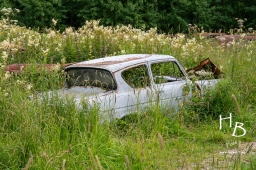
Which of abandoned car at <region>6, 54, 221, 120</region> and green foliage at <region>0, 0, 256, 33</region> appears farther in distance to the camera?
green foliage at <region>0, 0, 256, 33</region>

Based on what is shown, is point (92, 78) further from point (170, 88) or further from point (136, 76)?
point (170, 88)

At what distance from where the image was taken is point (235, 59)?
970 cm

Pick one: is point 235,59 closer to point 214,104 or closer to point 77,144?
point 214,104

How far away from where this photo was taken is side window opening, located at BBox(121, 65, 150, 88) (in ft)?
23.2

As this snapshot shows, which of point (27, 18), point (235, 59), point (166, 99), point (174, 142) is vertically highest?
point (27, 18)

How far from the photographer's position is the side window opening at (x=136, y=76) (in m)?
7.08

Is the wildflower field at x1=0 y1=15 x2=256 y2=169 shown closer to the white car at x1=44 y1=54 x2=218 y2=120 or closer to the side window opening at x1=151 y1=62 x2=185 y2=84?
the white car at x1=44 y1=54 x2=218 y2=120

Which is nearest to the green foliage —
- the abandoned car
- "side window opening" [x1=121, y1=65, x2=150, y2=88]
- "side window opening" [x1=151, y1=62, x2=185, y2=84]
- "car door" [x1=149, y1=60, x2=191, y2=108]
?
"side window opening" [x1=151, y1=62, x2=185, y2=84]

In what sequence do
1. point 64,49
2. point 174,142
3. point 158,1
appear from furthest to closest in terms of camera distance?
point 158,1
point 64,49
point 174,142

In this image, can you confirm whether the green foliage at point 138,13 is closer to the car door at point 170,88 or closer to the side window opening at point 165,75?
the side window opening at point 165,75

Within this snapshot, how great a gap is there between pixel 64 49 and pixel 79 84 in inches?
139

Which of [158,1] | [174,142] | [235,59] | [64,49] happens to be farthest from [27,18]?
[174,142]

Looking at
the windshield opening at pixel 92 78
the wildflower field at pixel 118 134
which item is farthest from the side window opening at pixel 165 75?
the windshield opening at pixel 92 78

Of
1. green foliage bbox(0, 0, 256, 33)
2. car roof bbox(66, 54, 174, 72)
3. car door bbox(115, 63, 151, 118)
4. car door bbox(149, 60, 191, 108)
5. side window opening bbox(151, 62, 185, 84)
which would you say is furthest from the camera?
green foliage bbox(0, 0, 256, 33)
